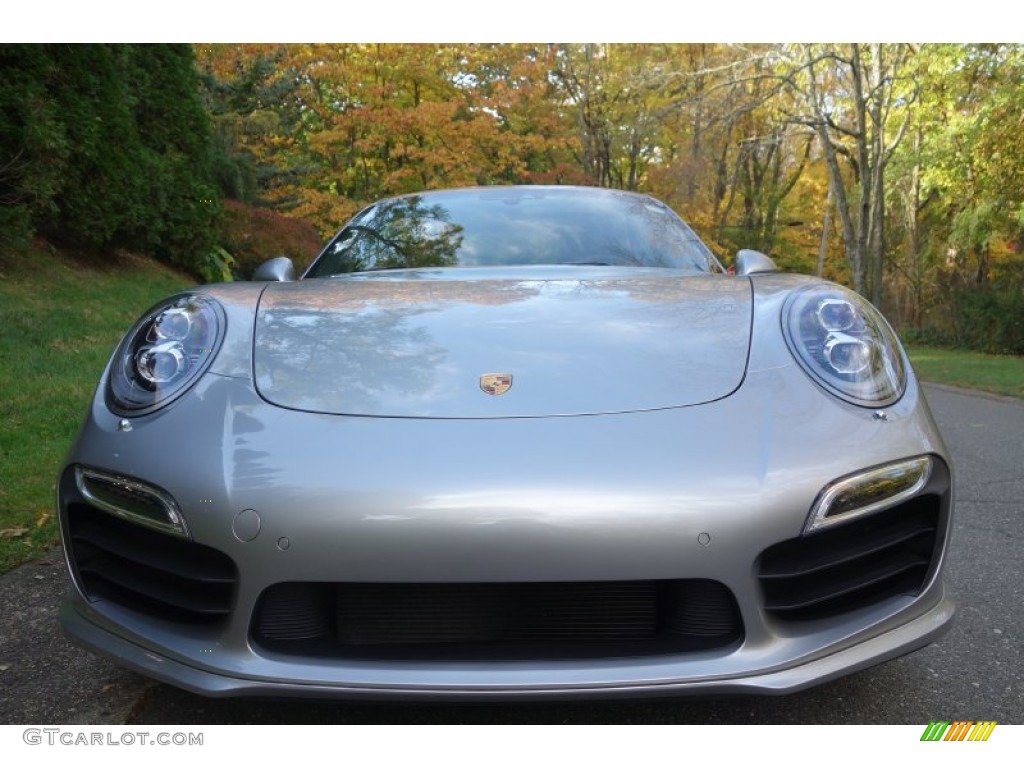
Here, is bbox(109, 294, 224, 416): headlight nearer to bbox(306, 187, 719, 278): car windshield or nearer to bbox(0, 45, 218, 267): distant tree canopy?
bbox(306, 187, 719, 278): car windshield

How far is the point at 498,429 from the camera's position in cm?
159

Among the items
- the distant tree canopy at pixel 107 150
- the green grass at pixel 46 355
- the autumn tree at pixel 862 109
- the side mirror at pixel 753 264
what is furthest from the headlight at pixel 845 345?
the autumn tree at pixel 862 109

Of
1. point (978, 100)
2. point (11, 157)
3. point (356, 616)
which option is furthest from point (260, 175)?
point (356, 616)

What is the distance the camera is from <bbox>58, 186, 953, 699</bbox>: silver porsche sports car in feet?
4.71

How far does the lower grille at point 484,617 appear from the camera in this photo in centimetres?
150

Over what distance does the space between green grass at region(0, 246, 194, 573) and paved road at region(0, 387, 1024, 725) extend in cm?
69

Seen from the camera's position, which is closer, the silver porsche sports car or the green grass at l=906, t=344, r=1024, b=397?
the silver porsche sports car

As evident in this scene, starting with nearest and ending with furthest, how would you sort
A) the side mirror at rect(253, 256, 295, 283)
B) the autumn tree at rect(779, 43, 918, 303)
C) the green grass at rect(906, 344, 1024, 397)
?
the side mirror at rect(253, 256, 295, 283), the green grass at rect(906, 344, 1024, 397), the autumn tree at rect(779, 43, 918, 303)

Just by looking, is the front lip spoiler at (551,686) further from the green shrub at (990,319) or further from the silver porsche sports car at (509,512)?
the green shrub at (990,319)

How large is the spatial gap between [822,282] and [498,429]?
1.04 metres

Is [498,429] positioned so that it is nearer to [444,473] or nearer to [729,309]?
[444,473]

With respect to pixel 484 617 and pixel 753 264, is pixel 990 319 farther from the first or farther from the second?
pixel 484 617

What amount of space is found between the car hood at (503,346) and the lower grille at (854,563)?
0.35 meters

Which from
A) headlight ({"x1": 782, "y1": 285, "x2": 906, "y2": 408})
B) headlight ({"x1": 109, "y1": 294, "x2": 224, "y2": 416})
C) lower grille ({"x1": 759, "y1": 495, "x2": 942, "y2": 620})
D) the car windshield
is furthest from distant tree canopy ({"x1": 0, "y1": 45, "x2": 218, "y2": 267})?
lower grille ({"x1": 759, "y1": 495, "x2": 942, "y2": 620})
